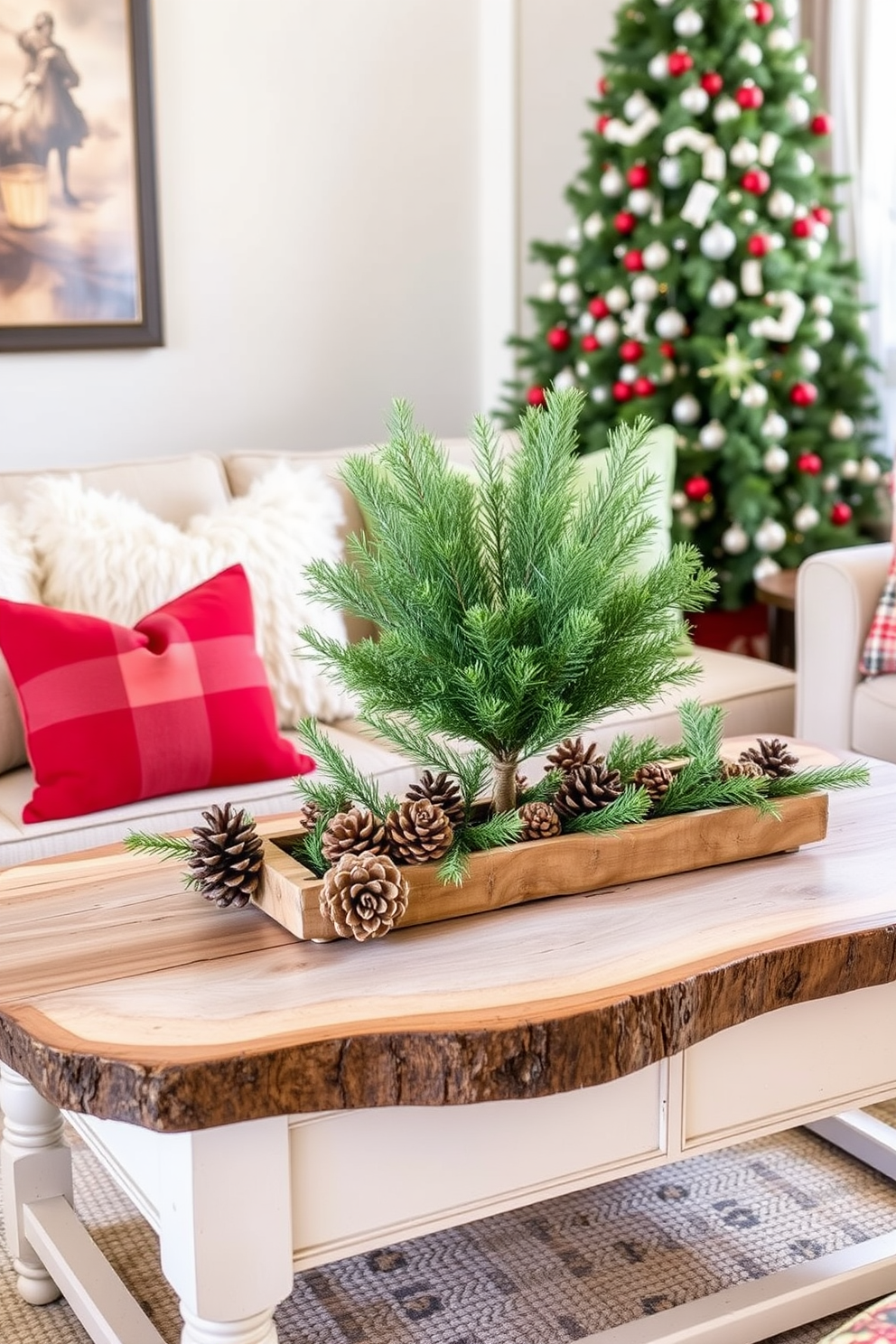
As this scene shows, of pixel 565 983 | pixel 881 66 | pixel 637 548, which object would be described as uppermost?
pixel 881 66

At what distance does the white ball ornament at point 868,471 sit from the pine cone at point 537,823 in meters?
2.32

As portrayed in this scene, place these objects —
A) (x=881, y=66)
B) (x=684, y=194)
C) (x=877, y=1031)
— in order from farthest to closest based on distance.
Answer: (x=881, y=66) → (x=684, y=194) → (x=877, y=1031)

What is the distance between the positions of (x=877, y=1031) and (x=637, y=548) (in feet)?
1.80

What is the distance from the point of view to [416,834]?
58.1 inches

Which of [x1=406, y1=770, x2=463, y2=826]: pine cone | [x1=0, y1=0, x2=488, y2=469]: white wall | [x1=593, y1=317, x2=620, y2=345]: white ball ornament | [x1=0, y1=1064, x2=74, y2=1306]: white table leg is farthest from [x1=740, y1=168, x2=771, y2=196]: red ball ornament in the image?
[x1=0, y1=1064, x2=74, y2=1306]: white table leg

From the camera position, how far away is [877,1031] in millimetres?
1523

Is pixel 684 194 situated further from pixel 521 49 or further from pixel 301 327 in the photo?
pixel 301 327

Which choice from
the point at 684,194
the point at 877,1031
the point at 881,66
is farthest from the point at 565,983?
the point at 881,66

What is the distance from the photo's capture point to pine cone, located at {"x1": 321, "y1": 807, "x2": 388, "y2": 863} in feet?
4.79

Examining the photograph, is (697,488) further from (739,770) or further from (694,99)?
(739,770)

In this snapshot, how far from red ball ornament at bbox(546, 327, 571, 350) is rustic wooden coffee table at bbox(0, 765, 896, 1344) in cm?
226

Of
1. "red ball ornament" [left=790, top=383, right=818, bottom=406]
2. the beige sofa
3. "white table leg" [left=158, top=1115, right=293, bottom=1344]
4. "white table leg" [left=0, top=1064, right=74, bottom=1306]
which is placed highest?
"red ball ornament" [left=790, top=383, right=818, bottom=406]

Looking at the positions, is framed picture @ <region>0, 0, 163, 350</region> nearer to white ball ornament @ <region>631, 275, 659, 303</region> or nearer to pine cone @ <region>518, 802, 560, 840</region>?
white ball ornament @ <region>631, 275, 659, 303</region>

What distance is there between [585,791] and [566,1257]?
618 mm
